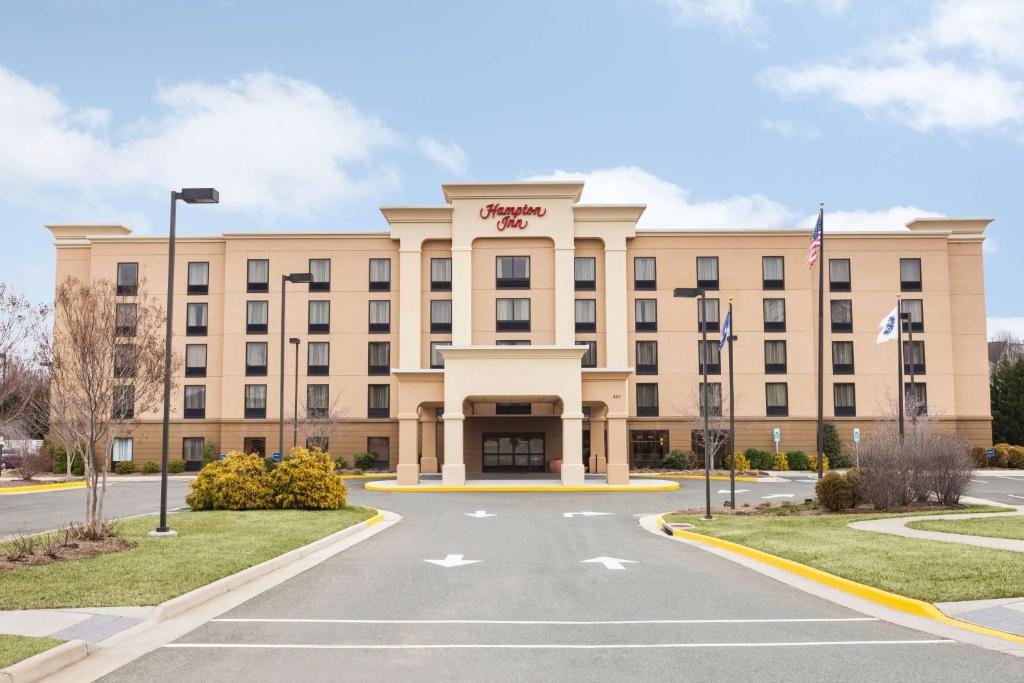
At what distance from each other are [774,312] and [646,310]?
26.2 feet

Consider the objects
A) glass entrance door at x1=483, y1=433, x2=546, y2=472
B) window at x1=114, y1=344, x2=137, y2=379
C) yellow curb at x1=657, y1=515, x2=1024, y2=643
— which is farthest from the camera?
glass entrance door at x1=483, y1=433, x2=546, y2=472

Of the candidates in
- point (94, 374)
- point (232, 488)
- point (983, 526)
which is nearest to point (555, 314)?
point (232, 488)

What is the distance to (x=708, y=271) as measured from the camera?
55.5m

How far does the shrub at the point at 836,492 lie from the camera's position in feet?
83.8

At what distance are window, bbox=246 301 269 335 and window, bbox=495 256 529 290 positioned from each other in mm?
14746

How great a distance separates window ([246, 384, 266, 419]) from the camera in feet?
180

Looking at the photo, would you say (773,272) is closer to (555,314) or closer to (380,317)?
(555,314)

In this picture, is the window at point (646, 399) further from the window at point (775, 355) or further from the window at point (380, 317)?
the window at point (380, 317)

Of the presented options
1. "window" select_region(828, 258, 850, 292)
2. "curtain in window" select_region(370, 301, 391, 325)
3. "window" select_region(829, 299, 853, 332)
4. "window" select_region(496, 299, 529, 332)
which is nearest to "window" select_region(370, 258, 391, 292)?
"curtain in window" select_region(370, 301, 391, 325)

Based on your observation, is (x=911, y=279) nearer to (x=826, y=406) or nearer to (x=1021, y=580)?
(x=826, y=406)

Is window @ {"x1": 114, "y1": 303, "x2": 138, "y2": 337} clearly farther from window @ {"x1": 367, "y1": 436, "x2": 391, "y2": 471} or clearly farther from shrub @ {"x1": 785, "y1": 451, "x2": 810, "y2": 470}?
shrub @ {"x1": 785, "y1": 451, "x2": 810, "y2": 470}

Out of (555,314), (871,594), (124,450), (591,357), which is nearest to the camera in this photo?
(871,594)

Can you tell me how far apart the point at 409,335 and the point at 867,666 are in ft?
152

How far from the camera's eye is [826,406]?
55.5 m
